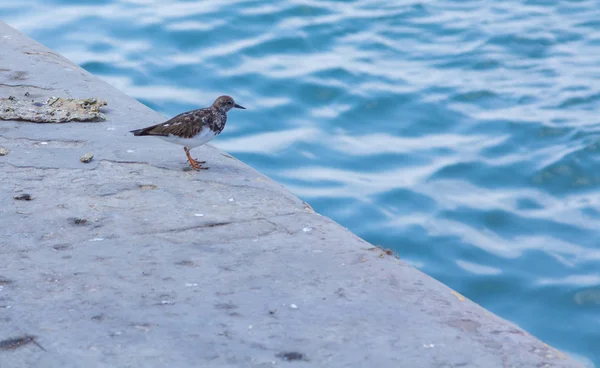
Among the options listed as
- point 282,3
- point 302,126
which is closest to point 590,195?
point 302,126

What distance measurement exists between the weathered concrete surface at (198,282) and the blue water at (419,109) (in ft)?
8.43

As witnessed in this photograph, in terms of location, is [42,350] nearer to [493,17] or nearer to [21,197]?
[21,197]

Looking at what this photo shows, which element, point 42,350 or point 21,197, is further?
point 21,197

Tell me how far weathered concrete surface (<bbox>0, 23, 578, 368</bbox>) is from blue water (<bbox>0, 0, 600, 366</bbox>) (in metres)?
2.57

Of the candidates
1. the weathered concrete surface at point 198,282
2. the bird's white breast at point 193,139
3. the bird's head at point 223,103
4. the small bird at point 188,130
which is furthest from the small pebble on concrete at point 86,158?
the bird's head at point 223,103

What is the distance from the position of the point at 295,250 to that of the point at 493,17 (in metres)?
8.62

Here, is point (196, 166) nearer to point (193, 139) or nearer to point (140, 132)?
point (193, 139)

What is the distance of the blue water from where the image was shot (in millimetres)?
6223

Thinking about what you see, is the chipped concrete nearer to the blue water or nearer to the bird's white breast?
the bird's white breast

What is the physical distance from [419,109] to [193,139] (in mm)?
4715

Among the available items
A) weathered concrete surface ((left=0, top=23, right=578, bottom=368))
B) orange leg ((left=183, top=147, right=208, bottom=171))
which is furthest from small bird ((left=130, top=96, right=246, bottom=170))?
weathered concrete surface ((left=0, top=23, right=578, bottom=368))

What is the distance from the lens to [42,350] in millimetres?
2633

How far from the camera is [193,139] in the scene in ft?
14.4

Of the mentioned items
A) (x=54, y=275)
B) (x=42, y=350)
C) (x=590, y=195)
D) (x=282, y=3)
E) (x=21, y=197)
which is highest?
(x=282, y=3)
